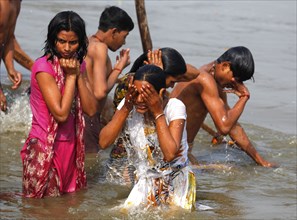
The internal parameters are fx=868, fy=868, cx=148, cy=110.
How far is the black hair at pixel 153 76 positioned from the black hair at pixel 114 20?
194 cm

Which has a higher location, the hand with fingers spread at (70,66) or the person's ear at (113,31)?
the person's ear at (113,31)

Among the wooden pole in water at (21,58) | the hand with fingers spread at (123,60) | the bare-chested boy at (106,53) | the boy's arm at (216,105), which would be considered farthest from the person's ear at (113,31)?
the wooden pole in water at (21,58)

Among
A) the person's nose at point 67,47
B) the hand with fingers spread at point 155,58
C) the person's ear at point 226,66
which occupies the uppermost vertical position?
the person's nose at point 67,47

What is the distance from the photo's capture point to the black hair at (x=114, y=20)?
7.37 meters

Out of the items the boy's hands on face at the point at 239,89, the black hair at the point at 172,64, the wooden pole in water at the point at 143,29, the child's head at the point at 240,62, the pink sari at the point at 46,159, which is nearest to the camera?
the black hair at the point at 172,64

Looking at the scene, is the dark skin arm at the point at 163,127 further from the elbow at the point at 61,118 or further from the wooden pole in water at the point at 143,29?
the wooden pole in water at the point at 143,29

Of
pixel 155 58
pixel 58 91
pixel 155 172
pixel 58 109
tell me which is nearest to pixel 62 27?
pixel 58 91

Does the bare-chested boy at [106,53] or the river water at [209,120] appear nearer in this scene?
the river water at [209,120]

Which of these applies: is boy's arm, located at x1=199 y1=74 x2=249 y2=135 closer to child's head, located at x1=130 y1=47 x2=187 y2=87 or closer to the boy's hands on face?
the boy's hands on face

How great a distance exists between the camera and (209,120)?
9648mm

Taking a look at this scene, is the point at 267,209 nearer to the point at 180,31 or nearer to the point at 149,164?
the point at 149,164

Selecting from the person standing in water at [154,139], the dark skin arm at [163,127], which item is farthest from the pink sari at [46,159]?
the dark skin arm at [163,127]

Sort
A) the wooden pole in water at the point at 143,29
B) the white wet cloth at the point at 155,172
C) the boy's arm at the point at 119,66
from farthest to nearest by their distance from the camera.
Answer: the wooden pole in water at the point at 143,29
the boy's arm at the point at 119,66
the white wet cloth at the point at 155,172

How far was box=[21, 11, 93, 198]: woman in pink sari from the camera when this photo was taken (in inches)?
231
